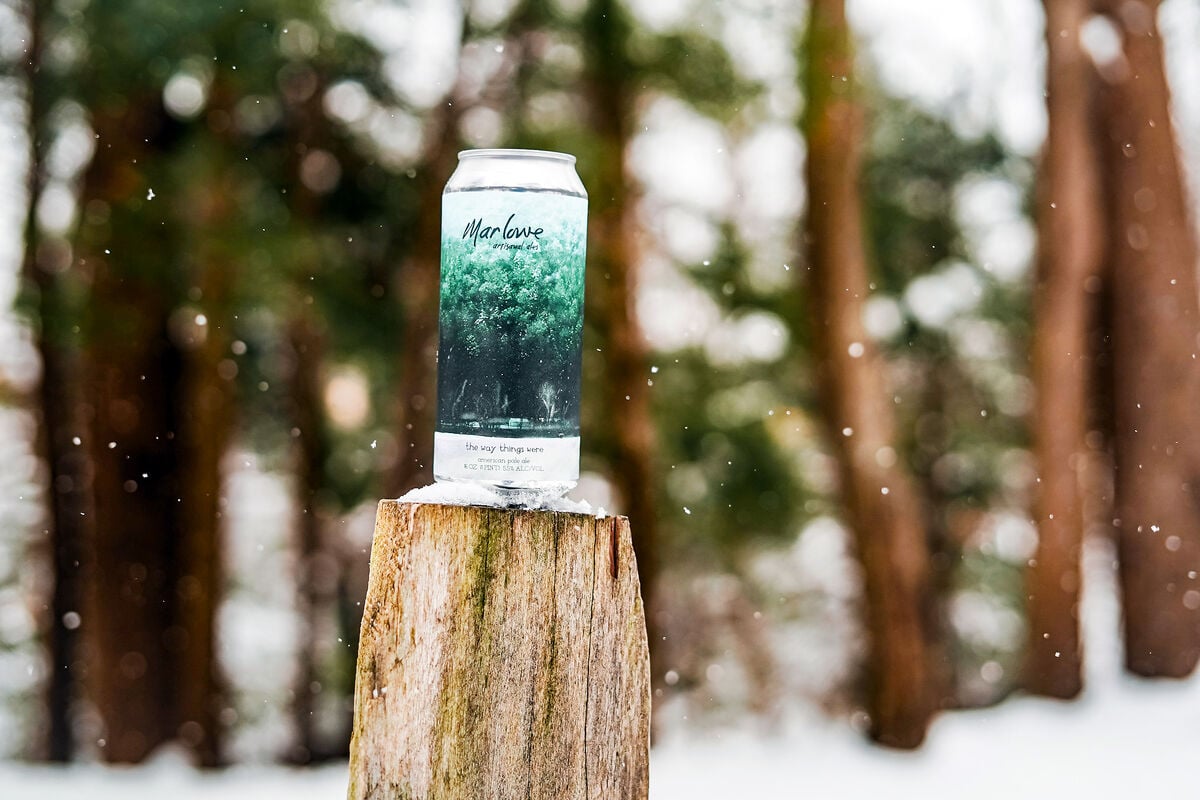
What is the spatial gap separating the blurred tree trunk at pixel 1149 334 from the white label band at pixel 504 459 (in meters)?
6.76

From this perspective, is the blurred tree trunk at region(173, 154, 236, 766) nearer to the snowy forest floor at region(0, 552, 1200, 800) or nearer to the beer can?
the snowy forest floor at region(0, 552, 1200, 800)

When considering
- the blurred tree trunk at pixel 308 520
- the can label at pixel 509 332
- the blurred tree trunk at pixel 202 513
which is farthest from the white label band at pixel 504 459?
the blurred tree trunk at pixel 308 520

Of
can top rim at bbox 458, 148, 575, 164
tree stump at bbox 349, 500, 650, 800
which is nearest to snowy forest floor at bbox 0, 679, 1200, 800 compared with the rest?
tree stump at bbox 349, 500, 650, 800

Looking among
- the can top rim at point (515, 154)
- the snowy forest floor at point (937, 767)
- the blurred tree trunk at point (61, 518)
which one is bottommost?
the snowy forest floor at point (937, 767)

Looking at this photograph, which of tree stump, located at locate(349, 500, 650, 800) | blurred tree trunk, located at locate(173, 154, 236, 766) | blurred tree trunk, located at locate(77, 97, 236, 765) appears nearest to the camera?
tree stump, located at locate(349, 500, 650, 800)

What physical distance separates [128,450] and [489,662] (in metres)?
6.29

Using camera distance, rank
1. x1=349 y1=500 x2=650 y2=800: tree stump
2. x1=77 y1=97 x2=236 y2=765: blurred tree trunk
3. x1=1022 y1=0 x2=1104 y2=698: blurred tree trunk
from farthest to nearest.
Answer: x1=1022 y1=0 x2=1104 y2=698: blurred tree trunk → x1=77 y1=97 x2=236 y2=765: blurred tree trunk → x1=349 y1=500 x2=650 y2=800: tree stump

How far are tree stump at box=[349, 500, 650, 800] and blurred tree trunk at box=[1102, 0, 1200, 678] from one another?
6681 mm

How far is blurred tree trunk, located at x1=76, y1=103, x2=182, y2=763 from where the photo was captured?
730cm

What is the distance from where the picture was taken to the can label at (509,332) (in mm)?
1952

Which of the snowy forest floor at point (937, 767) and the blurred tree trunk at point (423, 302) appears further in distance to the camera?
the blurred tree trunk at point (423, 302)

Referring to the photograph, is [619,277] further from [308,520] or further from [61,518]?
[61,518]

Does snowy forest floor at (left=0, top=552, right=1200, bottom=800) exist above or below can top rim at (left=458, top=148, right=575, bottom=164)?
below

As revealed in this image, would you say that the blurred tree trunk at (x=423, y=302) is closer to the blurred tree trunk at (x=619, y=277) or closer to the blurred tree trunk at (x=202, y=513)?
the blurred tree trunk at (x=619, y=277)
